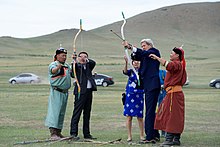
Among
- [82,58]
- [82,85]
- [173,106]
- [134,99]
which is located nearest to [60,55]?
[82,58]

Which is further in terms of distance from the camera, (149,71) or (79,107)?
(79,107)

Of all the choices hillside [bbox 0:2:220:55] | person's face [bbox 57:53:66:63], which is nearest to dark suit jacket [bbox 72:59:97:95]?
person's face [bbox 57:53:66:63]

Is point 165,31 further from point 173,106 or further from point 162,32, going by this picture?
point 173,106

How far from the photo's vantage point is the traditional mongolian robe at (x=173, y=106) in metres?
10.7

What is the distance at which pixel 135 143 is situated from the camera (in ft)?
36.6

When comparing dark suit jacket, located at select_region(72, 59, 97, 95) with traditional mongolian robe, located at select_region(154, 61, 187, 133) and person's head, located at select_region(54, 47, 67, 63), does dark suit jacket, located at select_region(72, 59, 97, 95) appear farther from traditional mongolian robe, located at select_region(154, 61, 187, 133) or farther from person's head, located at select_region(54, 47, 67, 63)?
traditional mongolian robe, located at select_region(154, 61, 187, 133)

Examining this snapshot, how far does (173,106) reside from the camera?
35.3 ft

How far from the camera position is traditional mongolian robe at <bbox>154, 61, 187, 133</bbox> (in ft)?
35.2

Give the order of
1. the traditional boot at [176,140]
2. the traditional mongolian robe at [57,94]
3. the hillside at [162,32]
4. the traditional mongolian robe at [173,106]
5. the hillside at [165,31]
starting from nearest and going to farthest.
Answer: the traditional mongolian robe at [173,106], the traditional boot at [176,140], the traditional mongolian robe at [57,94], the hillside at [162,32], the hillside at [165,31]

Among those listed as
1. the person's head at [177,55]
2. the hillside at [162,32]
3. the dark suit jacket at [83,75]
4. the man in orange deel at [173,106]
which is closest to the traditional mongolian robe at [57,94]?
the dark suit jacket at [83,75]

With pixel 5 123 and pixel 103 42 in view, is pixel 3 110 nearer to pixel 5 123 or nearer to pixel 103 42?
pixel 5 123

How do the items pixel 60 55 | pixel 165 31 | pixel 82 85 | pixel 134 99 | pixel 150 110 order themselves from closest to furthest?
pixel 150 110
pixel 134 99
pixel 60 55
pixel 82 85
pixel 165 31

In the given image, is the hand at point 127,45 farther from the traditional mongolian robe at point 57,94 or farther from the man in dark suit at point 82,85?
the traditional mongolian robe at point 57,94

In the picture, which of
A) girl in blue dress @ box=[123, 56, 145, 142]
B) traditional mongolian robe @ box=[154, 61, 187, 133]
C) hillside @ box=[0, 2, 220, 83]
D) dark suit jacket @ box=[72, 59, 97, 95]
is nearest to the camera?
traditional mongolian robe @ box=[154, 61, 187, 133]
